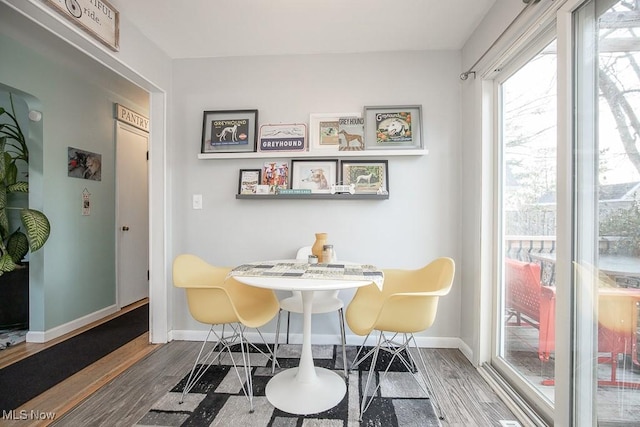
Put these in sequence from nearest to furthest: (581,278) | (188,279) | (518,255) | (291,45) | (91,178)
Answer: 1. (581,278)
2. (518,255)
3. (188,279)
4. (291,45)
5. (91,178)

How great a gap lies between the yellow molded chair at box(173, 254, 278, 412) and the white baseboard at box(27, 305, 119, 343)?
→ 60.0 inches

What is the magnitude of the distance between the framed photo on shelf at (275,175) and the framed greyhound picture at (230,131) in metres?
0.22

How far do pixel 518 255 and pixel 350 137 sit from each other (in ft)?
4.98

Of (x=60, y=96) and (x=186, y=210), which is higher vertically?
(x=60, y=96)

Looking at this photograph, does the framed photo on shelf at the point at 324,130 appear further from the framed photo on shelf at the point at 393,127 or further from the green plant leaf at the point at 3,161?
the green plant leaf at the point at 3,161

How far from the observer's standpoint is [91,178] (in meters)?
3.06

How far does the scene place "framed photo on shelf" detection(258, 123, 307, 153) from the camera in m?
2.48

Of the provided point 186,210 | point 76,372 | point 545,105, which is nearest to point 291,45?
point 186,210

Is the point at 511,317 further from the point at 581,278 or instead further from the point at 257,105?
the point at 257,105

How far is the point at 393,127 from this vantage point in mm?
2420

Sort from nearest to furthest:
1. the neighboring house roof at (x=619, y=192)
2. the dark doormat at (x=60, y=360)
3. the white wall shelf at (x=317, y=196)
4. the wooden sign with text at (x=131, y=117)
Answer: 1. the neighboring house roof at (x=619, y=192)
2. the dark doormat at (x=60, y=360)
3. the white wall shelf at (x=317, y=196)
4. the wooden sign with text at (x=131, y=117)

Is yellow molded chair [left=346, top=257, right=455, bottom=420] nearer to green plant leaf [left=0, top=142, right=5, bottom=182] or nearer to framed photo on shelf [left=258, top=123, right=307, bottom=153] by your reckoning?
framed photo on shelf [left=258, top=123, right=307, bottom=153]

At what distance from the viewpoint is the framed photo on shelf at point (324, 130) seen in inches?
97.1

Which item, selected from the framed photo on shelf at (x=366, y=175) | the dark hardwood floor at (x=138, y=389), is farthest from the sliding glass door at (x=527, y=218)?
the framed photo on shelf at (x=366, y=175)
